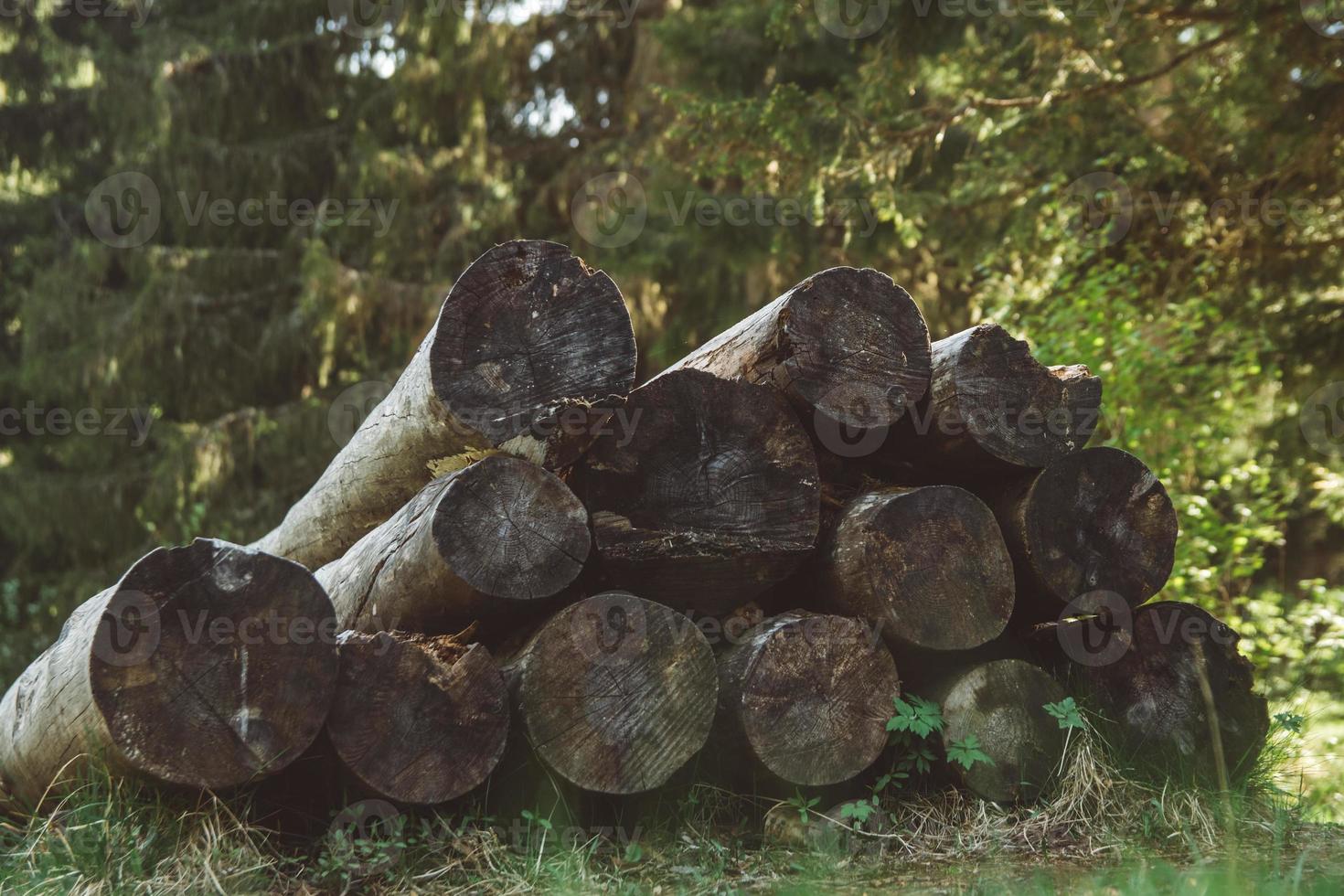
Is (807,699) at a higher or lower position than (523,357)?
lower

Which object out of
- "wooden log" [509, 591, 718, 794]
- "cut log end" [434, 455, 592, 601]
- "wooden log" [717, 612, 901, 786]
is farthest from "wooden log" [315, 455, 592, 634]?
"wooden log" [717, 612, 901, 786]

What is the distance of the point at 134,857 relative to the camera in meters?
2.82

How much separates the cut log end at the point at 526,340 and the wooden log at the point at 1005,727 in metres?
1.49

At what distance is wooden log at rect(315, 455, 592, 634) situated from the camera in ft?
10.3

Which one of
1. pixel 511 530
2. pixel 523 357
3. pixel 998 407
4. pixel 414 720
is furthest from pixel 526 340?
pixel 998 407

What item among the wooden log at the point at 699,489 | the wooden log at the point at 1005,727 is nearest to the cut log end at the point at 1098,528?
the wooden log at the point at 1005,727

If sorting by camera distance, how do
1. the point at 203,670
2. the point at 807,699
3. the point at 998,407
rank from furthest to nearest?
the point at 998,407 < the point at 807,699 < the point at 203,670

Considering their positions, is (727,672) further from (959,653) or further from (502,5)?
(502,5)

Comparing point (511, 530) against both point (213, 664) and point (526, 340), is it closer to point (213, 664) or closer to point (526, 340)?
point (526, 340)

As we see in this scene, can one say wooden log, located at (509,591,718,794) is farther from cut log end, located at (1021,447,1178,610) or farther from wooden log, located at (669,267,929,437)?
cut log end, located at (1021,447,1178,610)

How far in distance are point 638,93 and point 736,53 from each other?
403cm

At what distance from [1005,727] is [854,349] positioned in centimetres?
132

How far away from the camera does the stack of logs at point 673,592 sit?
2945 millimetres

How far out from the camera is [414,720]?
3.10 m
